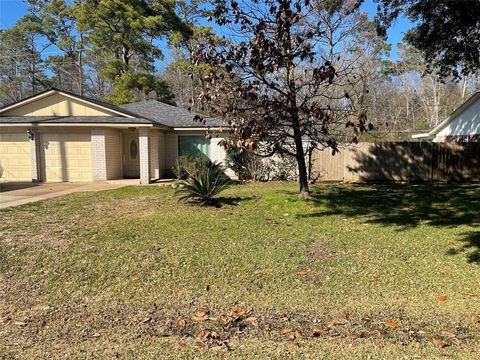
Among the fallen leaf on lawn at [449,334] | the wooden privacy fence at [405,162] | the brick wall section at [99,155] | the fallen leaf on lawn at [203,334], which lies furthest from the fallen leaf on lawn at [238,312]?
the brick wall section at [99,155]

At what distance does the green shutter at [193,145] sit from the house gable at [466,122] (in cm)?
1416

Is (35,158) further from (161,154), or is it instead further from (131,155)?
(161,154)

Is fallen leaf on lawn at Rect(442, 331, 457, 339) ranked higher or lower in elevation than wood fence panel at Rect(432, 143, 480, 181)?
lower

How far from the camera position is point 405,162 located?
17094 mm

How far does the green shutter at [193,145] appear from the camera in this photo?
18580mm

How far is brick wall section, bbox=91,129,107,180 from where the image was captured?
1645cm

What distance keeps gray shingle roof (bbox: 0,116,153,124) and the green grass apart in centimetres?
819

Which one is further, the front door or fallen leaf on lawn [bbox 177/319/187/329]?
the front door

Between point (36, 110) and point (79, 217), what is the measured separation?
1112cm

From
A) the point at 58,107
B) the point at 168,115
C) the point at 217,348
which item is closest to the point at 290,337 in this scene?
the point at 217,348

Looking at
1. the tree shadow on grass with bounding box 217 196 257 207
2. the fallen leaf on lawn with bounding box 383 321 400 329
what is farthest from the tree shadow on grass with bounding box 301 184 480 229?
the fallen leaf on lawn with bounding box 383 321 400 329

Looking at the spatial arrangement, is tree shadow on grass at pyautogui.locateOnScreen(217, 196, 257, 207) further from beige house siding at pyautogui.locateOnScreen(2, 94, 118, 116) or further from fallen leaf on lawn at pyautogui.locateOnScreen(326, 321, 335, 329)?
beige house siding at pyautogui.locateOnScreen(2, 94, 118, 116)

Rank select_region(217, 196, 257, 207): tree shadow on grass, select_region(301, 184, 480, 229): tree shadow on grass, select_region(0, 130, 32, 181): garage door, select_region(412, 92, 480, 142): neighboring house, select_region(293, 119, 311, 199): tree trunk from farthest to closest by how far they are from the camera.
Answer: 1. select_region(412, 92, 480, 142): neighboring house
2. select_region(0, 130, 32, 181): garage door
3. select_region(217, 196, 257, 207): tree shadow on grass
4. select_region(293, 119, 311, 199): tree trunk
5. select_region(301, 184, 480, 229): tree shadow on grass

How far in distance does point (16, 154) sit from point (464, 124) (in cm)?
2295
